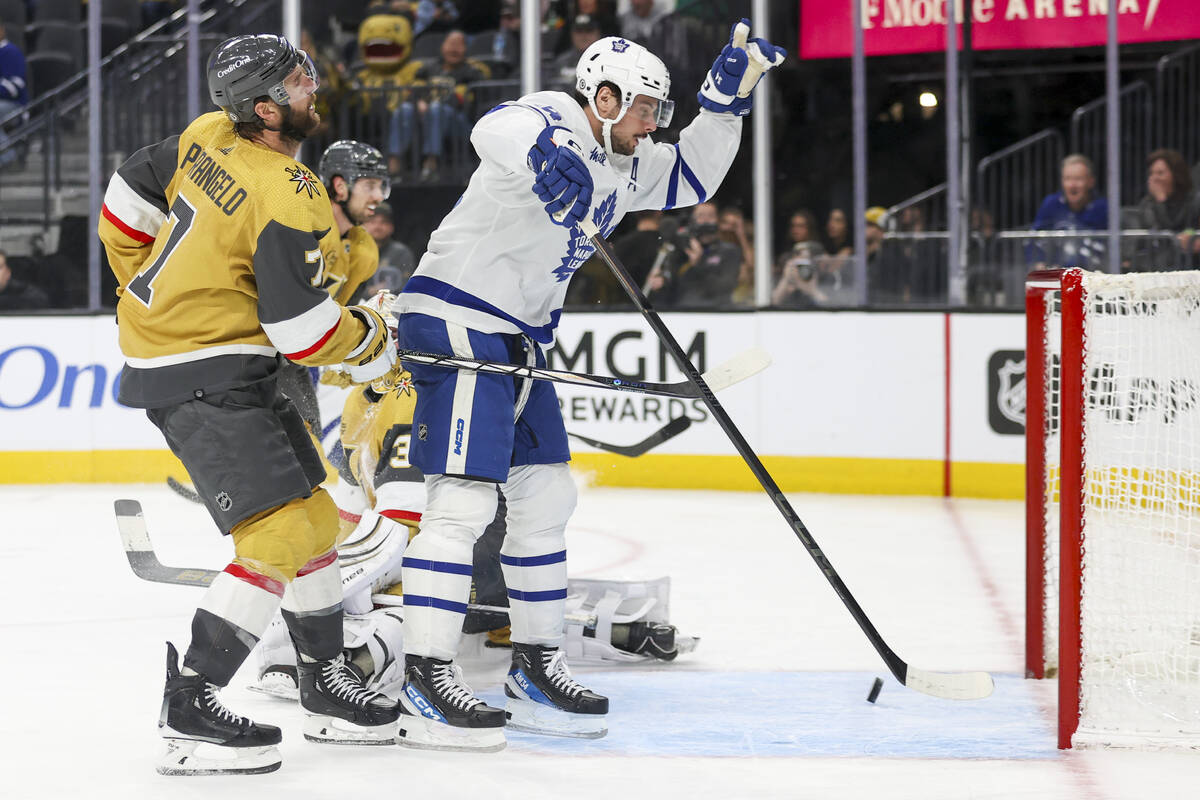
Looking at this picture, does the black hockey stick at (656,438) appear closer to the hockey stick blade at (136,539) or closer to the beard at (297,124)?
the hockey stick blade at (136,539)

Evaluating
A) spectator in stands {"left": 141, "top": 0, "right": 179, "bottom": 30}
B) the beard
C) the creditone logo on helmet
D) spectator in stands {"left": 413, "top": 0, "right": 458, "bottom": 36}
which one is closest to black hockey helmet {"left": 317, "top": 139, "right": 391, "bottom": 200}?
the beard

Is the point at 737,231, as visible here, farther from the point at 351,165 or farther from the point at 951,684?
the point at 951,684

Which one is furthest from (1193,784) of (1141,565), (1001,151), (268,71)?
(1001,151)

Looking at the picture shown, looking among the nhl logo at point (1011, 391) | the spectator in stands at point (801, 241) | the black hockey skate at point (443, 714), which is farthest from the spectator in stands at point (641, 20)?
the black hockey skate at point (443, 714)

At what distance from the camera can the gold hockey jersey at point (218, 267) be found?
2.26m

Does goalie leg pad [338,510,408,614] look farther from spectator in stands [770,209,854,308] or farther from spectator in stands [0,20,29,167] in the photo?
spectator in stands [0,20,29,167]

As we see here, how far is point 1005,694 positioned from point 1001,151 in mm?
5650

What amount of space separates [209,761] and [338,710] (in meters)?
0.25

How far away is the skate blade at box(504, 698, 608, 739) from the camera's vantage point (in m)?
2.57

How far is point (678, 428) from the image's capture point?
10.9 ft

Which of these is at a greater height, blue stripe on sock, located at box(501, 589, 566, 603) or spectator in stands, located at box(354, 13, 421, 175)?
spectator in stands, located at box(354, 13, 421, 175)

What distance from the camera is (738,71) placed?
281cm

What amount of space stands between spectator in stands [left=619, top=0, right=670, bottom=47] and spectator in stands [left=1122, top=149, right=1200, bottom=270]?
2401mm

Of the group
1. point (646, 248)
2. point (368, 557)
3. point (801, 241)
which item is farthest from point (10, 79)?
point (368, 557)
